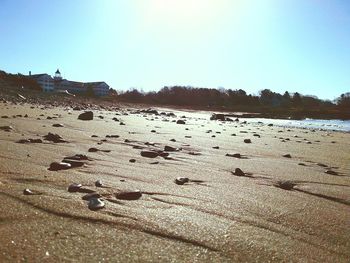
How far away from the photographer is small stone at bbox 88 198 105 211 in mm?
1831

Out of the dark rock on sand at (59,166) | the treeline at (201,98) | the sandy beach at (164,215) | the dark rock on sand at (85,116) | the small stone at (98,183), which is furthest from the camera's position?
the treeline at (201,98)

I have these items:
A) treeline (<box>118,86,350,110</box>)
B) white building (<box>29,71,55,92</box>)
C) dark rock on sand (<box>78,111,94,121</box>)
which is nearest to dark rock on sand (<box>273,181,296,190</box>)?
dark rock on sand (<box>78,111,94,121</box>)

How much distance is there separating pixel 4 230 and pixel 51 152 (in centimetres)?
233

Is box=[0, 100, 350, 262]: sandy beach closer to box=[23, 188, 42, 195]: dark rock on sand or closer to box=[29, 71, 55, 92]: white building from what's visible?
box=[23, 188, 42, 195]: dark rock on sand

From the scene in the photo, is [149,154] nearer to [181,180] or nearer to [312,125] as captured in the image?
[181,180]

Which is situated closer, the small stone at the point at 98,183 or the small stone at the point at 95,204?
the small stone at the point at 95,204

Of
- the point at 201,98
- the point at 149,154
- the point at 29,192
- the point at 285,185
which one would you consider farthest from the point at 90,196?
the point at 201,98

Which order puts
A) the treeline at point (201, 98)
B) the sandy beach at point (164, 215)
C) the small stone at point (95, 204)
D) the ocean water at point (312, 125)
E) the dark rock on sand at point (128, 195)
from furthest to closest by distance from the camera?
the treeline at point (201, 98)
the ocean water at point (312, 125)
the dark rock on sand at point (128, 195)
the small stone at point (95, 204)
the sandy beach at point (164, 215)

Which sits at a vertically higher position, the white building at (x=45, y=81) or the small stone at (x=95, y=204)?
the white building at (x=45, y=81)

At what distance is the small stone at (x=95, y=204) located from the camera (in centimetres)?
183

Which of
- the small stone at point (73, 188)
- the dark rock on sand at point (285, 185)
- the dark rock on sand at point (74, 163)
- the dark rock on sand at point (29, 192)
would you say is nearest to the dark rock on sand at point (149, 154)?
the dark rock on sand at point (74, 163)

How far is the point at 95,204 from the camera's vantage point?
1861 millimetres

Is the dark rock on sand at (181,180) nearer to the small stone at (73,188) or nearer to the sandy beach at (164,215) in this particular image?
the sandy beach at (164,215)

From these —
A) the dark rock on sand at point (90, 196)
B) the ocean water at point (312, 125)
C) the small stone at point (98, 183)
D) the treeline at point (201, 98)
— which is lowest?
the ocean water at point (312, 125)
